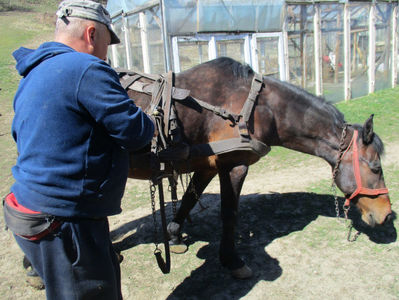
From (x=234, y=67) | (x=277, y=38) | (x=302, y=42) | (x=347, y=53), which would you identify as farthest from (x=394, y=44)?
(x=234, y=67)

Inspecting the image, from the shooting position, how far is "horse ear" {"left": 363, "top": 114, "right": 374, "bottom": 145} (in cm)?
272

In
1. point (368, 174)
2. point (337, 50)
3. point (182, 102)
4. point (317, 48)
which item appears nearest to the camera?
point (182, 102)

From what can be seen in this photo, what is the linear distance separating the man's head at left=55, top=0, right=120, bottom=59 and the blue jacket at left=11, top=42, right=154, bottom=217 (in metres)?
0.07

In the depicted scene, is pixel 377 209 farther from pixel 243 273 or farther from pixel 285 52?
pixel 285 52

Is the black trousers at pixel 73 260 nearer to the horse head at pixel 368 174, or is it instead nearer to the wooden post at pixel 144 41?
the horse head at pixel 368 174

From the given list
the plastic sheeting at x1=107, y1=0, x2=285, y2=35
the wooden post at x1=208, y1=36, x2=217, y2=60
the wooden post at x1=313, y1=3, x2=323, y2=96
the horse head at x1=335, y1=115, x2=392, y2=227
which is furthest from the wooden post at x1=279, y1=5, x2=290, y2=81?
the horse head at x1=335, y1=115, x2=392, y2=227

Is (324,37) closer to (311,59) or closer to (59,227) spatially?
(311,59)

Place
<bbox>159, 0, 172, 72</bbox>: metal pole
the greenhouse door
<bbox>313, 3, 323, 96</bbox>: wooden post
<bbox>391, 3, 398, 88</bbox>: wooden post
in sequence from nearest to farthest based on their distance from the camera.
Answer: <bbox>159, 0, 172, 72</bbox>: metal pole → the greenhouse door → <bbox>313, 3, 323, 96</bbox>: wooden post → <bbox>391, 3, 398, 88</bbox>: wooden post

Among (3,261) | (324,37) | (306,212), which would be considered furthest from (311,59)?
(3,261)

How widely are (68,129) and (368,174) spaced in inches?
99.8

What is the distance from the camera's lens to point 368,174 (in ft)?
9.43

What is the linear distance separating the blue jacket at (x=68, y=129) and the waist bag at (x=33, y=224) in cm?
4

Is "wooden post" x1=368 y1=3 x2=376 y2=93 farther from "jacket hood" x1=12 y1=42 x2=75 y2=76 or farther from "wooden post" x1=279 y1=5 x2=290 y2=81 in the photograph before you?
"jacket hood" x1=12 y1=42 x2=75 y2=76

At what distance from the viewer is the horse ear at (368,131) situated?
2.72 meters
